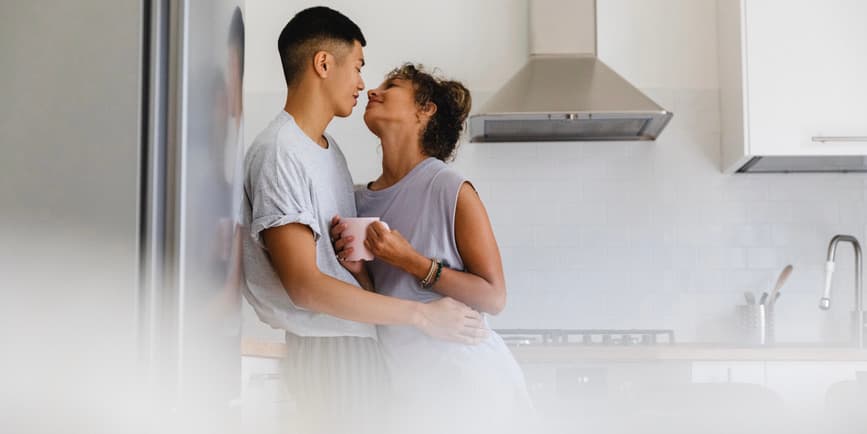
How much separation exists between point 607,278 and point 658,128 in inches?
25.3

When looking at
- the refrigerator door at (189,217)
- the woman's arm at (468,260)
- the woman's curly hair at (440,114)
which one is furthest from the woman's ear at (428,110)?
the refrigerator door at (189,217)

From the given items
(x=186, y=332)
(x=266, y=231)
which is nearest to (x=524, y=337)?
(x=266, y=231)

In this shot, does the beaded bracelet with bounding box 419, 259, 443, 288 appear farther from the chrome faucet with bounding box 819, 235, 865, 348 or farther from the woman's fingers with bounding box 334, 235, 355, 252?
the chrome faucet with bounding box 819, 235, 865, 348

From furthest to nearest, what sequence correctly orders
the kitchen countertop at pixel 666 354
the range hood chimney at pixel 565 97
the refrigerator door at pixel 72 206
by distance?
1. the range hood chimney at pixel 565 97
2. the kitchen countertop at pixel 666 354
3. the refrigerator door at pixel 72 206

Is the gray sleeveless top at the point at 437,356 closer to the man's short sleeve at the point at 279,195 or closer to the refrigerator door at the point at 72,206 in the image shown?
the man's short sleeve at the point at 279,195

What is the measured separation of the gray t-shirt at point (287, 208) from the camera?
5.38 feet

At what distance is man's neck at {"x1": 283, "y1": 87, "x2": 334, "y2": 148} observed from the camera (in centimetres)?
176

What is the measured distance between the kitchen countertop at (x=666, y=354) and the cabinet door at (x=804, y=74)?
2.47 feet

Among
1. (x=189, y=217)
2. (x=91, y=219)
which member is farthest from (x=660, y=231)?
(x=91, y=219)

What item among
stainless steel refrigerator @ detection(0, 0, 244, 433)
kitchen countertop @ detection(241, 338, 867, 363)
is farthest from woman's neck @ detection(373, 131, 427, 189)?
kitchen countertop @ detection(241, 338, 867, 363)

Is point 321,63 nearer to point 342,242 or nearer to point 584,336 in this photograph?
point 342,242

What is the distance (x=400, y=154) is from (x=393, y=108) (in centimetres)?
10

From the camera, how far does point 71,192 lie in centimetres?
86

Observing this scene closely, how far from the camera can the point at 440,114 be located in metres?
2.15
